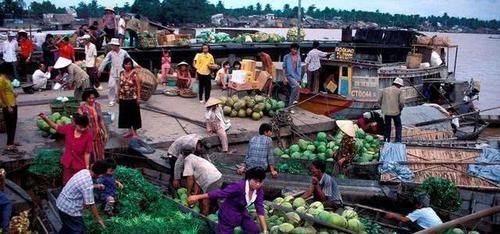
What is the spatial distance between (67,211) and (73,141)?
1251mm

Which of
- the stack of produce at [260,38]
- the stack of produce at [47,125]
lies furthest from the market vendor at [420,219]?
the stack of produce at [260,38]

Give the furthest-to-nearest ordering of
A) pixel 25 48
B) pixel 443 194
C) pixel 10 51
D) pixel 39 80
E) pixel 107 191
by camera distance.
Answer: pixel 25 48 → pixel 10 51 → pixel 39 80 → pixel 443 194 → pixel 107 191

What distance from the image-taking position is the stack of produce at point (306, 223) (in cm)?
548

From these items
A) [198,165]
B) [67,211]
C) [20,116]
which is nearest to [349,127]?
[198,165]

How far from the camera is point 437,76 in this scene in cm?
1809

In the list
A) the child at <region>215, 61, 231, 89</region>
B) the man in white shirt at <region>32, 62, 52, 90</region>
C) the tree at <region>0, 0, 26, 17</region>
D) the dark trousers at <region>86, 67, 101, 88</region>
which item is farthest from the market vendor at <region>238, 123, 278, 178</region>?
the tree at <region>0, 0, 26, 17</region>

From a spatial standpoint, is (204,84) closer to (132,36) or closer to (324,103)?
(324,103)

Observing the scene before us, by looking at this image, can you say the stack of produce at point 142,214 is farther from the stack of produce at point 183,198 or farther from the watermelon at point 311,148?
the watermelon at point 311,148

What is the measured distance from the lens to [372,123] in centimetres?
1240

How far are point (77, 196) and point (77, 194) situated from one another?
0.02 m

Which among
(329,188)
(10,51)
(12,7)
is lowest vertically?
(329,188)

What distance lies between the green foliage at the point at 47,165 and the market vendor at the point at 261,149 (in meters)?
2.63

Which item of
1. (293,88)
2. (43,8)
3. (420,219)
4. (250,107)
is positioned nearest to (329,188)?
(420,219)

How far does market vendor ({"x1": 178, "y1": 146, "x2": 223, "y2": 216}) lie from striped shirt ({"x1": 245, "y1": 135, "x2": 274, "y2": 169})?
1.01 meters
